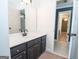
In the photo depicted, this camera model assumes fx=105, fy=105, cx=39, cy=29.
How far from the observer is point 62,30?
2.75 meters

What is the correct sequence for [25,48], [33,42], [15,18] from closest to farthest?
[25,48] → [33,42] → [15,18]

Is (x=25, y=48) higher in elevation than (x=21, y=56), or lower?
higher

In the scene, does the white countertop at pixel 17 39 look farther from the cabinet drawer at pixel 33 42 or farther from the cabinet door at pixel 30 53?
the cabinet door at pixel 30 53

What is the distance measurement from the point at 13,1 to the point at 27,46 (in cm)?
118

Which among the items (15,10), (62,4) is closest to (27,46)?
(15,10)

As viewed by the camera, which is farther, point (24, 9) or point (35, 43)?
point (24, 9)

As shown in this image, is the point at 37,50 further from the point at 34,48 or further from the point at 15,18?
the point at 15,18

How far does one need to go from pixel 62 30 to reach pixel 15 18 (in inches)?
49.6

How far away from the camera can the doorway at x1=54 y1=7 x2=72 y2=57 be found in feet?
8.55

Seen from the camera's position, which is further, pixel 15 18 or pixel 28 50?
pixel 15 18

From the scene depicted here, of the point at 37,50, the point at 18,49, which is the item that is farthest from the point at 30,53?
the point at 18,49

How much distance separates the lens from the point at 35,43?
8.62 feet

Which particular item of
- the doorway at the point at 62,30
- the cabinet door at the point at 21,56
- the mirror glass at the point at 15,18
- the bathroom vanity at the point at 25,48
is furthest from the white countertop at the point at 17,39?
the doorway at the point at 62,30

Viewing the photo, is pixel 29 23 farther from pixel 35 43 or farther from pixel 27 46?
pixel 27 46
